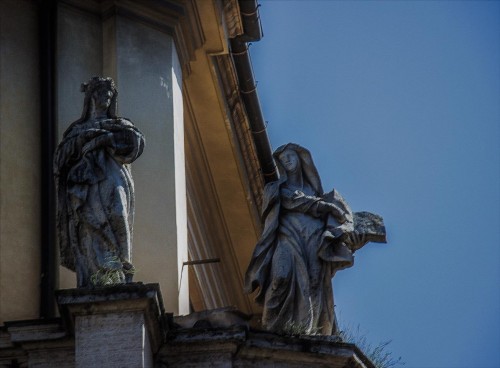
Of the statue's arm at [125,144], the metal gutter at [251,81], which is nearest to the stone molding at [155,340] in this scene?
the statue's arm at [125,144]

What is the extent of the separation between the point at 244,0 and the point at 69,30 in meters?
3.53

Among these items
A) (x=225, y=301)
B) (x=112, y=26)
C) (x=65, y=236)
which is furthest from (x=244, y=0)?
(x=65, y=236)

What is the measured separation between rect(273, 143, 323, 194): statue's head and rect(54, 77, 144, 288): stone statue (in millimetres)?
3090

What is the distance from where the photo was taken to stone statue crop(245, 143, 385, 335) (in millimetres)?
26094

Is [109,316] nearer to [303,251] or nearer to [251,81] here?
[303,251]

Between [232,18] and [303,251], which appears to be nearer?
[303,251]

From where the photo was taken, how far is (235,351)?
24.2 metres

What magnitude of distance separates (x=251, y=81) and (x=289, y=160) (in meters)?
5.37

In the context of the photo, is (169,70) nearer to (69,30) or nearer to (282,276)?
(69,30)

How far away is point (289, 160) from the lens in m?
27.5

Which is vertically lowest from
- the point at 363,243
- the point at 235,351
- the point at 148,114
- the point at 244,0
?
the point at 235,351

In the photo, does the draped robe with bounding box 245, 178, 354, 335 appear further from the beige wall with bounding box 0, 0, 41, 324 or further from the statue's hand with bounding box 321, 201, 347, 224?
the beige wall with bounding box 0, 0, 41, 324

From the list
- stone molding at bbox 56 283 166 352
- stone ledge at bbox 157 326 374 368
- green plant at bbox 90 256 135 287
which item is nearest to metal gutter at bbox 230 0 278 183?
stone ledge at bbox 157 326 374 368

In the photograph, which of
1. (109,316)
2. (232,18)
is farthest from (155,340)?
(232,18)
